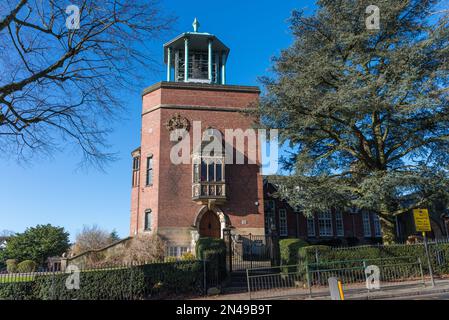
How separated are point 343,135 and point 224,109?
9791 mm

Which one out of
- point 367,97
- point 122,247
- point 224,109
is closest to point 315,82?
point 367,97

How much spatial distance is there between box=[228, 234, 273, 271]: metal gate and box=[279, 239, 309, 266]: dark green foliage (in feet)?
7.21

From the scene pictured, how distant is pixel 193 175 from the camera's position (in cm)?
2388

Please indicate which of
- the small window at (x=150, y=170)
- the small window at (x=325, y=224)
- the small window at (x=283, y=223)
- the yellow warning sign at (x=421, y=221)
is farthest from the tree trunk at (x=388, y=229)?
the small window at (x=150, y=170)

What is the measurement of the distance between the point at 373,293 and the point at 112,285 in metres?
9.82

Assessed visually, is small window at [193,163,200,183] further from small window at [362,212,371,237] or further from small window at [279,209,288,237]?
small window at [362,212,371,237]

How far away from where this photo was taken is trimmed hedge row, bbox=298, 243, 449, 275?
50.8ft

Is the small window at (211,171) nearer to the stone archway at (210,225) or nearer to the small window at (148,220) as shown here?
the stone archway at (210,225)

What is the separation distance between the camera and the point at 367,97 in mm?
16641

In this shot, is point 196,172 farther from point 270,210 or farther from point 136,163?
point 270,210

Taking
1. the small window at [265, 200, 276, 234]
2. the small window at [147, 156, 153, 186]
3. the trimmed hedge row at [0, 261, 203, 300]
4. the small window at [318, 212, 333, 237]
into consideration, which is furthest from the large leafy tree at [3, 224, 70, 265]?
the small window at [318, 212, 333, 237]

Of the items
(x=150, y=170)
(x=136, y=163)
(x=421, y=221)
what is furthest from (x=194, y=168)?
(x=421, y=221)

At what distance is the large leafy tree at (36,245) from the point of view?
35188mm
